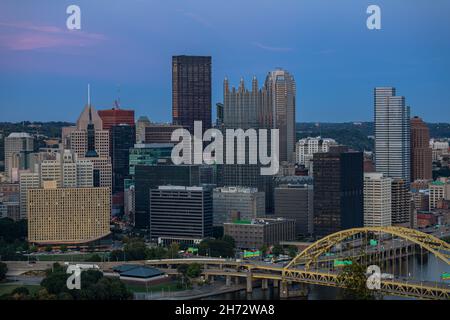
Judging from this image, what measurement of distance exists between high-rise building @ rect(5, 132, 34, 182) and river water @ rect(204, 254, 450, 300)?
1481 cm

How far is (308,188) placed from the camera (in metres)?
25.9

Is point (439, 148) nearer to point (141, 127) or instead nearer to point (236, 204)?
point (141, 127)

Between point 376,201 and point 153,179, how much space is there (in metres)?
6.16

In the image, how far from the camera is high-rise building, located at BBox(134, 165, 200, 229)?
85.7ft

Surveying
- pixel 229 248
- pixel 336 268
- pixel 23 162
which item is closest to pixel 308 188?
pixel 229 248

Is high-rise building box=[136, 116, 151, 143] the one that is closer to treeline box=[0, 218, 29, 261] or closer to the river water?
treeline box=[0, 218, 29, 261]

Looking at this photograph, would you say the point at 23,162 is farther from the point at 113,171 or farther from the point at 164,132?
the point at 164,132

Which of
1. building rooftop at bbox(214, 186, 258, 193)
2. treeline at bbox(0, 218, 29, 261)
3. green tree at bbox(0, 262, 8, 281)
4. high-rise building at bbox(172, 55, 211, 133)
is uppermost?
high-rise building at bbox(172, 55, 211, 133)

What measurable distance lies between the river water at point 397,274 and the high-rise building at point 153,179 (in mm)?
6830

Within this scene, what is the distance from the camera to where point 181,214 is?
24.1 meters

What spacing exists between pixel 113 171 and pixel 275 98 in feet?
25.1

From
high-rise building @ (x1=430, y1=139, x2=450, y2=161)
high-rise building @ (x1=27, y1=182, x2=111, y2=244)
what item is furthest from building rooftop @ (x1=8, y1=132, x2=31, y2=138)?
A: high-rise building @ (x1=430, y1=139, x2=450, y2=161)

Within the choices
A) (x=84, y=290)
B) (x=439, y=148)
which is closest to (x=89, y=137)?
(x=439, y=148)
